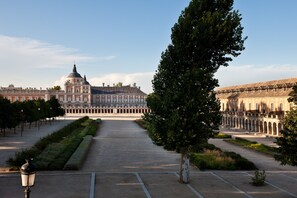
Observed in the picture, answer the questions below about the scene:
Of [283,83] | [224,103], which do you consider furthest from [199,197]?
[224,103]

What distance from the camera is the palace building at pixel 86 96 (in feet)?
562

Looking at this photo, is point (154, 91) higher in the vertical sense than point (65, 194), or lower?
higher

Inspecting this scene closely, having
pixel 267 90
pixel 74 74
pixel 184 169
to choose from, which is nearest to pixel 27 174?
pixel 184 169

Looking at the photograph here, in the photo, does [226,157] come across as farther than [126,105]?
No

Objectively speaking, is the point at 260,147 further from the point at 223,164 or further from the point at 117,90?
the point at 117,90

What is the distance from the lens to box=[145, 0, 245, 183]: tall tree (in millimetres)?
20125

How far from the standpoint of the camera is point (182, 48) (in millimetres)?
20984

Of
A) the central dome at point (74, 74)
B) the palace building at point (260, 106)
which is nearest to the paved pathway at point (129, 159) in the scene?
the palace building at point (260, 106)

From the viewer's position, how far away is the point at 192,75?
2016cm

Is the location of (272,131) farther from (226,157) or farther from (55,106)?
(55,106)

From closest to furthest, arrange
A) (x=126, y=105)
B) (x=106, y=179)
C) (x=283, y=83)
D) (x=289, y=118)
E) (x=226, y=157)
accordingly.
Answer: (x=289, y=118) < (x=106, y=179) < (x=226, y=157) < (x=283, y=83) < (x=126, y=105)

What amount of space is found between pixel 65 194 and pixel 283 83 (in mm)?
52798

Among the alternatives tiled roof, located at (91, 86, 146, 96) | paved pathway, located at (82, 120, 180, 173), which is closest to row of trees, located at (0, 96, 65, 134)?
paved pathway, located at (82, 120, 180, 173)

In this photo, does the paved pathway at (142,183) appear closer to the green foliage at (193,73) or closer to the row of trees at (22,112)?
the green foliage at (193,73)
